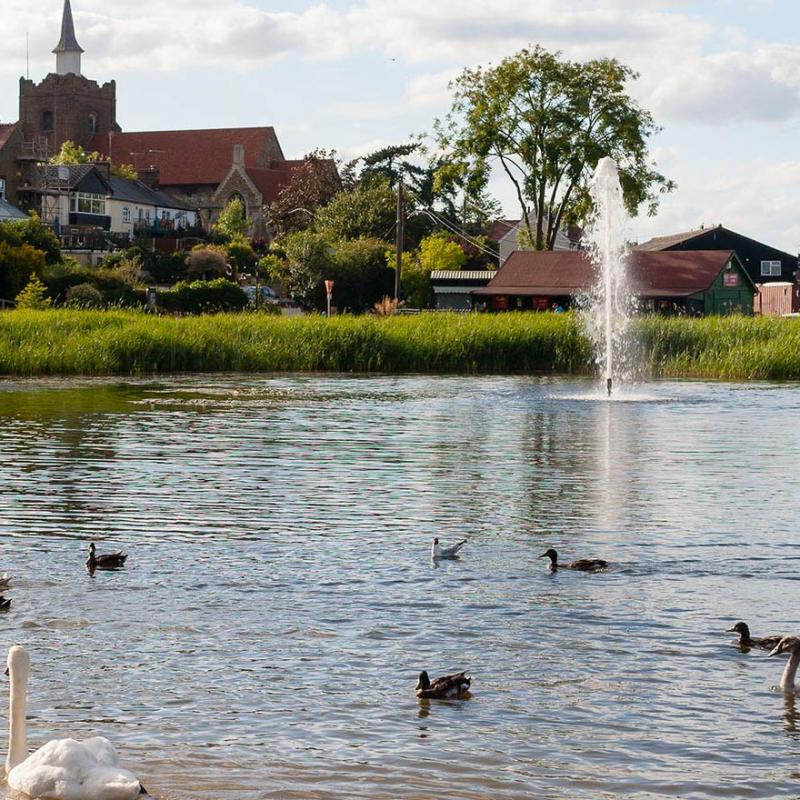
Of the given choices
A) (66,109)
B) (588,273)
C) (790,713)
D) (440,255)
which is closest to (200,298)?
(588,273)

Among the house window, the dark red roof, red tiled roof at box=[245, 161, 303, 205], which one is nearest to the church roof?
red tiled roof at box=[245, 161, 303, 205]

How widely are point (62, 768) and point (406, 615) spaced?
5.45 metres

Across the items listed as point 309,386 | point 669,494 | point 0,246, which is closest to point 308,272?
point 0,246

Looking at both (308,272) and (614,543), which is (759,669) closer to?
(614,543)

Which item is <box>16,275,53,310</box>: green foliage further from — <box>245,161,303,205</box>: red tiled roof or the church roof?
the church roof

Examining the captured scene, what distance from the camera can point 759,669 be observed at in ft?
37.3

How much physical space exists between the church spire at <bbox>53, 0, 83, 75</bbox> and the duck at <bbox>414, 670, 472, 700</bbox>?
179 meters

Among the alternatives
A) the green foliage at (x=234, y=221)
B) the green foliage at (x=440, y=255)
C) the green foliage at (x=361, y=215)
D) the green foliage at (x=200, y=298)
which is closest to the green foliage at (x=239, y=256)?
the green foliage at (x=361, y=215)

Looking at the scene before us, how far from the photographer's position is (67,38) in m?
182

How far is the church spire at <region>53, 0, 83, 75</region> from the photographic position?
18111 cm

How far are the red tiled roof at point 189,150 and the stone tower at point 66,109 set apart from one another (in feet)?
9.16

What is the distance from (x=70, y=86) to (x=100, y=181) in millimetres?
53724

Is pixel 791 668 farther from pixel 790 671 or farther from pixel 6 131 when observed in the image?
pixel 6 131

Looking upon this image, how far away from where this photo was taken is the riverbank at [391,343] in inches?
1987
